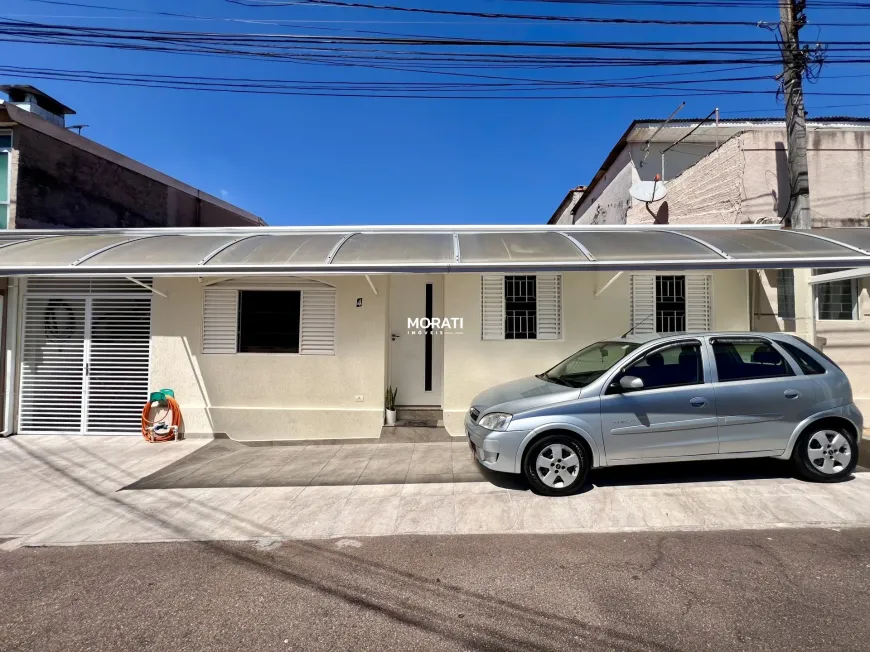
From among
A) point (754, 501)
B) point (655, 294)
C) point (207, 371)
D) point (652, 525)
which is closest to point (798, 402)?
point (754, 501)

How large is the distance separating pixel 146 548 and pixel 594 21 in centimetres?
970

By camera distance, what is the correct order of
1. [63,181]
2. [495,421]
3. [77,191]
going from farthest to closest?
[77,191]
[63,181]
[495,421]

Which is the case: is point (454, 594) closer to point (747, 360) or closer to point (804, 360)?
point (747, 360)

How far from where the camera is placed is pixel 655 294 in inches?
295

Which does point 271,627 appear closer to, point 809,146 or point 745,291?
point 745,291

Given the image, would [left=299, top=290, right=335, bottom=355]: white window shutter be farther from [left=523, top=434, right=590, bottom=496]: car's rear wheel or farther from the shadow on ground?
[left=523, top=434, right=590, bottom=496]: car's rear wheel

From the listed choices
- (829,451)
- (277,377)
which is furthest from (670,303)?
(277,377)

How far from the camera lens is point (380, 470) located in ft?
18.9

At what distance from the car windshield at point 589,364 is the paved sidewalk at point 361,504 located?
1.17 meters

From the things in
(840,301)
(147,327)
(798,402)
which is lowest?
(798,402)

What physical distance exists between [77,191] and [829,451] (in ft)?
43.4

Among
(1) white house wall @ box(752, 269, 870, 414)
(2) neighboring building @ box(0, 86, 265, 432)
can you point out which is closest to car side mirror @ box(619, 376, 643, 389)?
(1) white house wall @ box(752, 269, 870, 414)

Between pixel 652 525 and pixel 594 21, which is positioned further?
pixel 594 21

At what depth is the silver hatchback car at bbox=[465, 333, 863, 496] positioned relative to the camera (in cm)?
462
